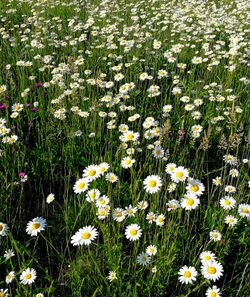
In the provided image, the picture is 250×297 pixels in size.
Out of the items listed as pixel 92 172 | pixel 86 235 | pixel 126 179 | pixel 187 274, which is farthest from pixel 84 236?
pixel 126 179

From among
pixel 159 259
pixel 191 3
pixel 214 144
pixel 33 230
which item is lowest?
pixel 214 144

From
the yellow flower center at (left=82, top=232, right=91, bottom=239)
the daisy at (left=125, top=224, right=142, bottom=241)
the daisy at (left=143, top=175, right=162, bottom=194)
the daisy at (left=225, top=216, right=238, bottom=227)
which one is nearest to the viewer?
the yellow flower center at (left=82, top=232, right=91, bottom=239)

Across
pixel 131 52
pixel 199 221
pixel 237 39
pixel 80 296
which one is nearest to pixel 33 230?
pixel 80 296

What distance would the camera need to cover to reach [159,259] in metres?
1.78

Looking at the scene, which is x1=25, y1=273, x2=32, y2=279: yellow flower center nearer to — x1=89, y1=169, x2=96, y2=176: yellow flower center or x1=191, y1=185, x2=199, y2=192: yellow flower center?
x1=89, y1=169, x2=96, y2=176: yellow flower center

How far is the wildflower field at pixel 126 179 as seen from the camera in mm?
1822

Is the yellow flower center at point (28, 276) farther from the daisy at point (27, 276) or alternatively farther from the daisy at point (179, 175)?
the daisy at point (179, 175)

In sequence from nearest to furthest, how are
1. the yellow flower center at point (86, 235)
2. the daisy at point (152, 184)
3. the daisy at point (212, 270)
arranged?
the daisy at point (212, 270) → the yellow flower center at point (86, 235) → the daisy at point (152, 184)

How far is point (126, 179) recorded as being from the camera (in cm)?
286

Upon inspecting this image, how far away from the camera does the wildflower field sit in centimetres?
182

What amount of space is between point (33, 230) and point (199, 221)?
112cm

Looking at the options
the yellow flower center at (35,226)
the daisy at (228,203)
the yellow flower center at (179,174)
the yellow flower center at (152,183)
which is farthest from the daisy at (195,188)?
the yellow flower center at (35,226)

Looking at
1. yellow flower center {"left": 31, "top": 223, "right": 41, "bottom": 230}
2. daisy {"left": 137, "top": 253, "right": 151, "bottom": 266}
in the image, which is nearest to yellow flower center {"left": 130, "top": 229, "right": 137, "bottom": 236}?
daisy {"left": 137, "top": 253, "right": 151, "bottom": 266}

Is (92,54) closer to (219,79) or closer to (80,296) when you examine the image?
(219,79)
